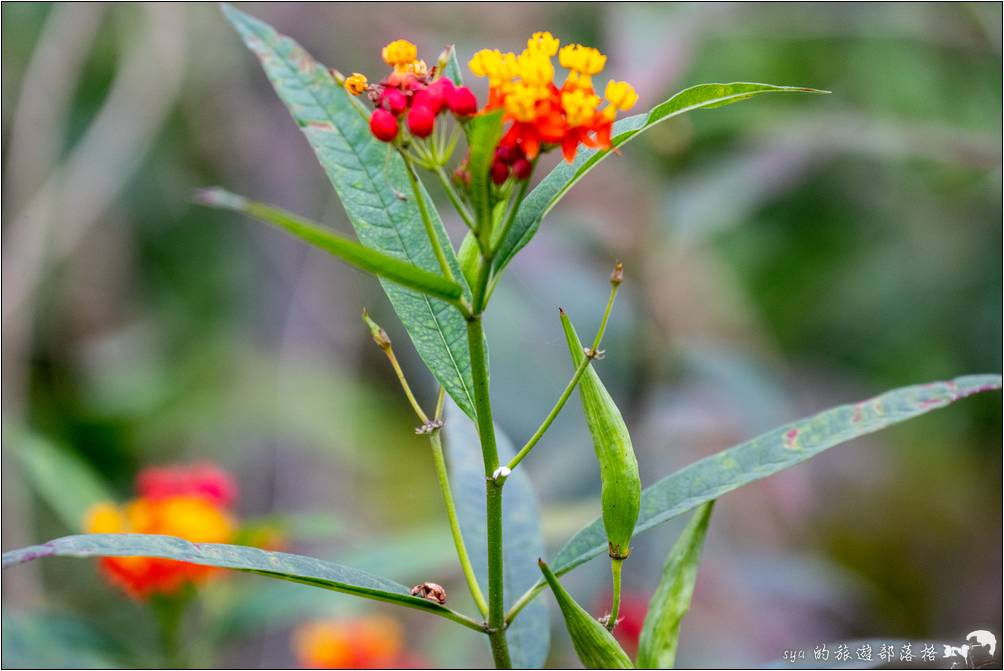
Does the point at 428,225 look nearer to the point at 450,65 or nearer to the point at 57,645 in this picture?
the point at 450,65

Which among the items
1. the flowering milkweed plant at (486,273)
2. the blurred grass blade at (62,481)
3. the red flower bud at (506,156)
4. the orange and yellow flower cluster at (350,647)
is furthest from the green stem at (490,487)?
the blurred grass blade at (62,481)

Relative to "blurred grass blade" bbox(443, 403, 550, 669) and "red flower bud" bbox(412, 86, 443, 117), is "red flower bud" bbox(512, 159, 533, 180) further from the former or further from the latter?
"blurred grass blade" bbox(443, 403, 550, 669)

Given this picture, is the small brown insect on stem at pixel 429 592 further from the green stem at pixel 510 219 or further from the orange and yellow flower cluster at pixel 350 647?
the orange and yellow flower cluster at pixel 350 647

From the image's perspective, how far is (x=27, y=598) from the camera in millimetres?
1709

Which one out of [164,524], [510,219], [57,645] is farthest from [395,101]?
[57,645]

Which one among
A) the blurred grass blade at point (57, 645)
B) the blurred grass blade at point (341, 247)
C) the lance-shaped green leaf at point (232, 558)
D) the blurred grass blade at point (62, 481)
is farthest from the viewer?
the blurred grass blade at point (62, 481)

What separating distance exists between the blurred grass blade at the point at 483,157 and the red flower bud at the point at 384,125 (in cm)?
5

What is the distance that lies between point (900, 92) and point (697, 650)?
1.67 meters

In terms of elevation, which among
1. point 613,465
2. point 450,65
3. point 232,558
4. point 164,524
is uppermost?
point 450,65

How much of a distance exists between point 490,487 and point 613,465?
0.09 metres

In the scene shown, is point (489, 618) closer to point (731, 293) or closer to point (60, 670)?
point (60, 670)

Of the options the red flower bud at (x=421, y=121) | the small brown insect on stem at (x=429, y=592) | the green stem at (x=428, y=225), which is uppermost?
the red flower bud at (x=421, y=121)

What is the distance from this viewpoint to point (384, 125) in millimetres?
625

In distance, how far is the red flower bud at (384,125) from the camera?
62cm
